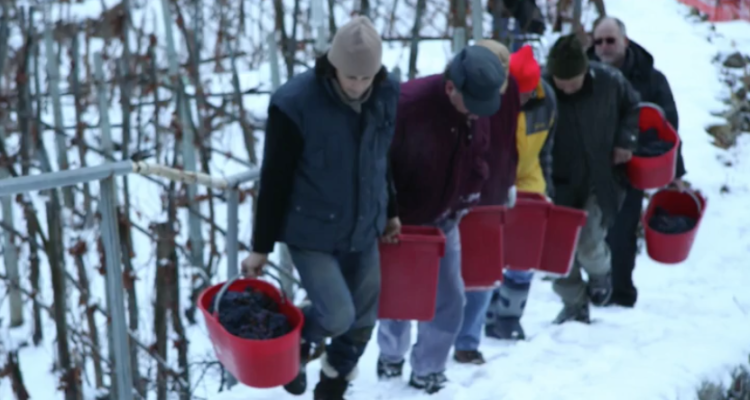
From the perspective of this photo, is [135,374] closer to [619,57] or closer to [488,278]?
Answer: [488,278]

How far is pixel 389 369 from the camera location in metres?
4.05

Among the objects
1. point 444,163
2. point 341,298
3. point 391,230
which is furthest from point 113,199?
point 444,163

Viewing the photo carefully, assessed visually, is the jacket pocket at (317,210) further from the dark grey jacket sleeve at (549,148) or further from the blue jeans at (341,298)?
the dark grey jacket sleeve at (549,148)

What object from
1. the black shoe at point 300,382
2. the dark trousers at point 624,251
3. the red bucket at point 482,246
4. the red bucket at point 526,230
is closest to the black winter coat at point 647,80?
the dark trousers at point 624,251

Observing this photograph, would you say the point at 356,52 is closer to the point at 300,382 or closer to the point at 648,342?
the point at 300,382

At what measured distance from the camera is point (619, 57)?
16.5ft

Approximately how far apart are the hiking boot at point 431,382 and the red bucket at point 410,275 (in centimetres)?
40

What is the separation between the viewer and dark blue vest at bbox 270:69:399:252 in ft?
10.1

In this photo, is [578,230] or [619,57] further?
[619,57]

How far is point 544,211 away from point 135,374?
2.64 m

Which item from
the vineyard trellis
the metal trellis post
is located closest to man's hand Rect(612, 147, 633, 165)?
the vineyard trellis

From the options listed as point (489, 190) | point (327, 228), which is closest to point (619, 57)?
point (489, 190)

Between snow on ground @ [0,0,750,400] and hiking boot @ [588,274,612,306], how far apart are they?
0.30 feet

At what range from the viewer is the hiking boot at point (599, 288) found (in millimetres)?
5055
